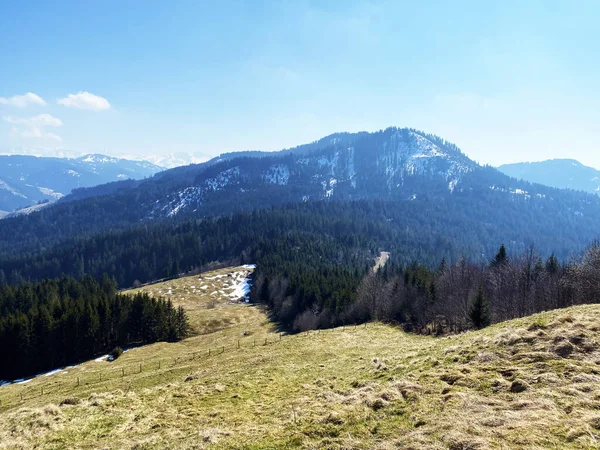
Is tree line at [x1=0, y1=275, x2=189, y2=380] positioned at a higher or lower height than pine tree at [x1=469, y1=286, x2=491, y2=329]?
lower

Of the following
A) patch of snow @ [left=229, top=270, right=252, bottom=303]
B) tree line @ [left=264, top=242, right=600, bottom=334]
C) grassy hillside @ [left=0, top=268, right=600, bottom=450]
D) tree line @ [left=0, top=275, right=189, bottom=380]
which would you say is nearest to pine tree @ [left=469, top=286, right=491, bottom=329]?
tree line @ [left=264, top=242, right=600, bottom=334]

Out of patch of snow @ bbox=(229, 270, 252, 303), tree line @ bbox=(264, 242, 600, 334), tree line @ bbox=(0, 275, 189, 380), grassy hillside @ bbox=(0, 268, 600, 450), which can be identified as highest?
grassy hillside @ bbox=(0, 268, 600, 450)

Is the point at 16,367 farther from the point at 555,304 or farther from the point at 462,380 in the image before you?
the point at 555,304

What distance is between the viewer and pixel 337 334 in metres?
52.3

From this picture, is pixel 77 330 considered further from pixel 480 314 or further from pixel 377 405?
pixel 480 314

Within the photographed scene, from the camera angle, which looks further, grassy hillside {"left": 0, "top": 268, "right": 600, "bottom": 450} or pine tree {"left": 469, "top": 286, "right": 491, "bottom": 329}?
pine tree {"left": 469, "top": 286, "right": 491, "bottom": 329}

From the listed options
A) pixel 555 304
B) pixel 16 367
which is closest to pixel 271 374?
pixel 555 304

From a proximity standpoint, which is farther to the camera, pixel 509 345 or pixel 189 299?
pixel 189 299

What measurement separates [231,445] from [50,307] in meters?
88.7

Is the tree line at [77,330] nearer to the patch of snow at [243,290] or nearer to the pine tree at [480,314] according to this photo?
the patch of snow at [243,290]

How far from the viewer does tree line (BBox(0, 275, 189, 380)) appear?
69125mm

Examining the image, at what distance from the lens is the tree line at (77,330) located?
6912cm

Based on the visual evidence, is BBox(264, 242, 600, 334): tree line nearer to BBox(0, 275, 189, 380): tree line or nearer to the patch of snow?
BBox(0, 275, 189, 380): tree line

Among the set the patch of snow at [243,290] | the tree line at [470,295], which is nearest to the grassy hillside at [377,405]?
the tree line at [470,295]
